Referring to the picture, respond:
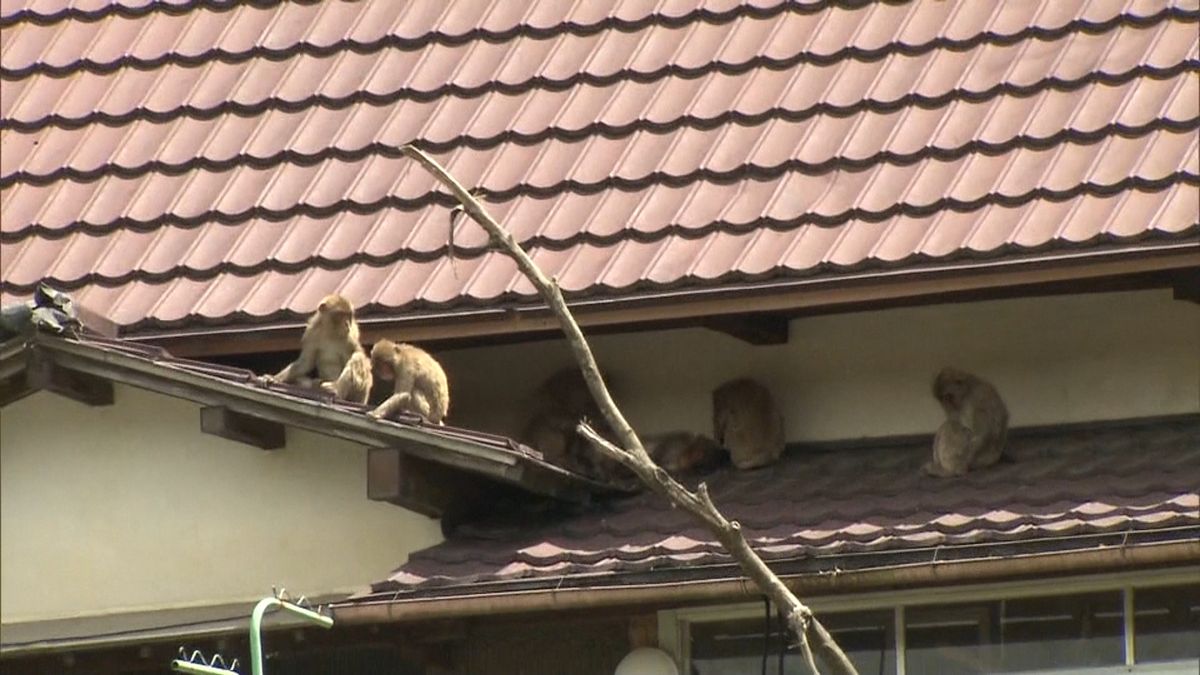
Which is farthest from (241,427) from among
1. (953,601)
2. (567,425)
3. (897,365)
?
(953,601)

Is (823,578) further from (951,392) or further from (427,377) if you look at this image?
(427,377)

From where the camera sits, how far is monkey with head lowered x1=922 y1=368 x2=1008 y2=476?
40.9 feet

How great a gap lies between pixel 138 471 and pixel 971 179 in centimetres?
349

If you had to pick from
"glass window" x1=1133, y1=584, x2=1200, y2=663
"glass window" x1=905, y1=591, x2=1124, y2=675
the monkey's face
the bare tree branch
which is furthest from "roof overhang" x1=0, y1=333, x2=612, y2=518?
the bare tree branch

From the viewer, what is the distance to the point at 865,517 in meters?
12.1

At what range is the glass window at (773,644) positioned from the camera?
12031 millimetres

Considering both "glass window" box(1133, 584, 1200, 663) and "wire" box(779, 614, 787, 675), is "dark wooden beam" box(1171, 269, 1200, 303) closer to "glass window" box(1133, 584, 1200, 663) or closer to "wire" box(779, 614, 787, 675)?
"glass window" box(1133, 584, 1200, 663)

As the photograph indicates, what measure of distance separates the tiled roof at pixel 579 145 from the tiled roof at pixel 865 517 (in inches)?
31.6

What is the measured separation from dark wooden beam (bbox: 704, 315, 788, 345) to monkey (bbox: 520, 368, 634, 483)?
636 mm

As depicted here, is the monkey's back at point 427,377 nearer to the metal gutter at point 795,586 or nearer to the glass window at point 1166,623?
the metal gutter at point 795,586

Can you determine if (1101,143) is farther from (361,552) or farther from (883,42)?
(361,552)

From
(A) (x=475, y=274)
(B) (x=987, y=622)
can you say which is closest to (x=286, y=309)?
(A) (x=475, y=274)

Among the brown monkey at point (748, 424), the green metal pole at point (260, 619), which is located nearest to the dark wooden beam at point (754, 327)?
the brown monkey at point (748, 424)

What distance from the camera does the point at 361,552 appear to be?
13.1 m
